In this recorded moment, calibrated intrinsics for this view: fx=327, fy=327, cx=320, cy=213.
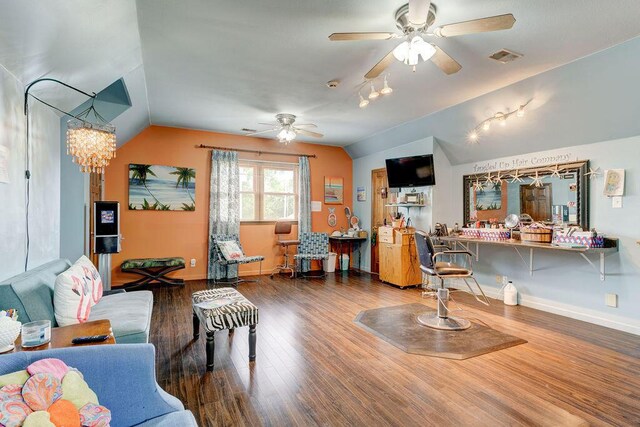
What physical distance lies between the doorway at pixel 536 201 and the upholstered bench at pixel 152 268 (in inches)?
204

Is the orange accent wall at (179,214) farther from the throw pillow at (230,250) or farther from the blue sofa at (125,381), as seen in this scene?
the blue sofa at (125,381)

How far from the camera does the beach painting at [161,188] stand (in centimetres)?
542

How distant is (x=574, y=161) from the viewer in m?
3.81

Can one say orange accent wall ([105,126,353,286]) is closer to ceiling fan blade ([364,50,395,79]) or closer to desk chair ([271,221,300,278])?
desk chair ([271,221,300,278])

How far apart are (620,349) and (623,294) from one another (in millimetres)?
768

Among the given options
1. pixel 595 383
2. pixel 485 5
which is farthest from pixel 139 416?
pixel 485 5

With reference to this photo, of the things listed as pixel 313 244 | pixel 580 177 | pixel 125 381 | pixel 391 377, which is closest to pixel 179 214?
pixel 313 244

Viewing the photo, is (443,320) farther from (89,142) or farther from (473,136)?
(89,142)

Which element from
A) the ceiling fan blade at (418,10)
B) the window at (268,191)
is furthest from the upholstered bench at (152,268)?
the ceiling fan blade at (418,10)

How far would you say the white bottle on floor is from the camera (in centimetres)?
429

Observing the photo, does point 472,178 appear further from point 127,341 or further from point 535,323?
point 127,341

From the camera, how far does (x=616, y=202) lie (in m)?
3.45

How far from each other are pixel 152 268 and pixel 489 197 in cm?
534

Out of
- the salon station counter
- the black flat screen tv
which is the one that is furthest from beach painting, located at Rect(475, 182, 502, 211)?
the black flat screen tv
